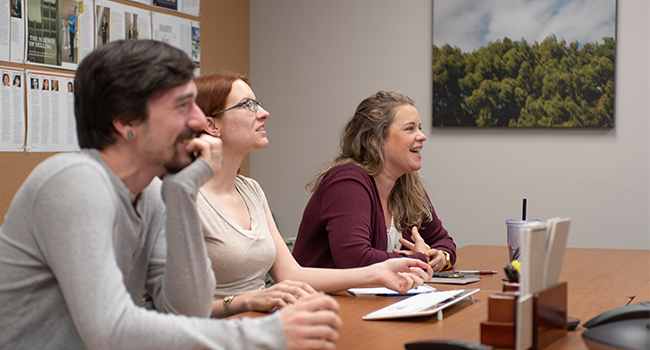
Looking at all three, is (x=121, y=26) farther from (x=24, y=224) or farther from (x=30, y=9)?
(x=24, y=224)

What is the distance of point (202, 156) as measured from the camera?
110 centimetres

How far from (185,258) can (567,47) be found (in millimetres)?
2802

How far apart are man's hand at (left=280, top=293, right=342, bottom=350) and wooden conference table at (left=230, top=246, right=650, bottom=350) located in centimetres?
12

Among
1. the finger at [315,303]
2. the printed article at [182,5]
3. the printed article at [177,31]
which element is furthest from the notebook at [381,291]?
the printed article at [182,5]

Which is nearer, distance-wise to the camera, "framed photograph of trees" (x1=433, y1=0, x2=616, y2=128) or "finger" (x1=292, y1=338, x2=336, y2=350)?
"finger" (x1=292, y1=338, x2=336, y2=350)

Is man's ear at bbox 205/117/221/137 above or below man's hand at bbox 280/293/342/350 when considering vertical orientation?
above

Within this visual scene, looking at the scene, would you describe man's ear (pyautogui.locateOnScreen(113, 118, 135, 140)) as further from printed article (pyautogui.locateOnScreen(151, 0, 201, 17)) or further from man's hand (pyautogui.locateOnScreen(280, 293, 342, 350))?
printed article (pyautogui.locateOnScreen(151, 0, 201, 17))

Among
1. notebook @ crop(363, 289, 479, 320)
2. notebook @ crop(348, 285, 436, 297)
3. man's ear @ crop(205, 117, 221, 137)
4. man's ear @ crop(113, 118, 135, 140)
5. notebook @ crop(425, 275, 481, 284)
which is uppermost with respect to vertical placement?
man's ear @ crop(205, 117, 221, 137)

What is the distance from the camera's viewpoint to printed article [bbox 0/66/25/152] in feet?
8.11

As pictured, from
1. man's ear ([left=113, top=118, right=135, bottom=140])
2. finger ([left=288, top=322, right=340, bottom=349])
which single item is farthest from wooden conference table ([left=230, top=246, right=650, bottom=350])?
man's ear ([left=113, top=118, right=135, bottom=140])

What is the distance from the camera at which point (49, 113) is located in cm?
266

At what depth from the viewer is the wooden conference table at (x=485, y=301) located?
3.61 feet

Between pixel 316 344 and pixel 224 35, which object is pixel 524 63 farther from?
pixel 316 344

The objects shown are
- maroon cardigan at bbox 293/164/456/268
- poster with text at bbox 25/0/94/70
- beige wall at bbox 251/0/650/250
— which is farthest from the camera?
beige wall at bbox 251/0/650/250
